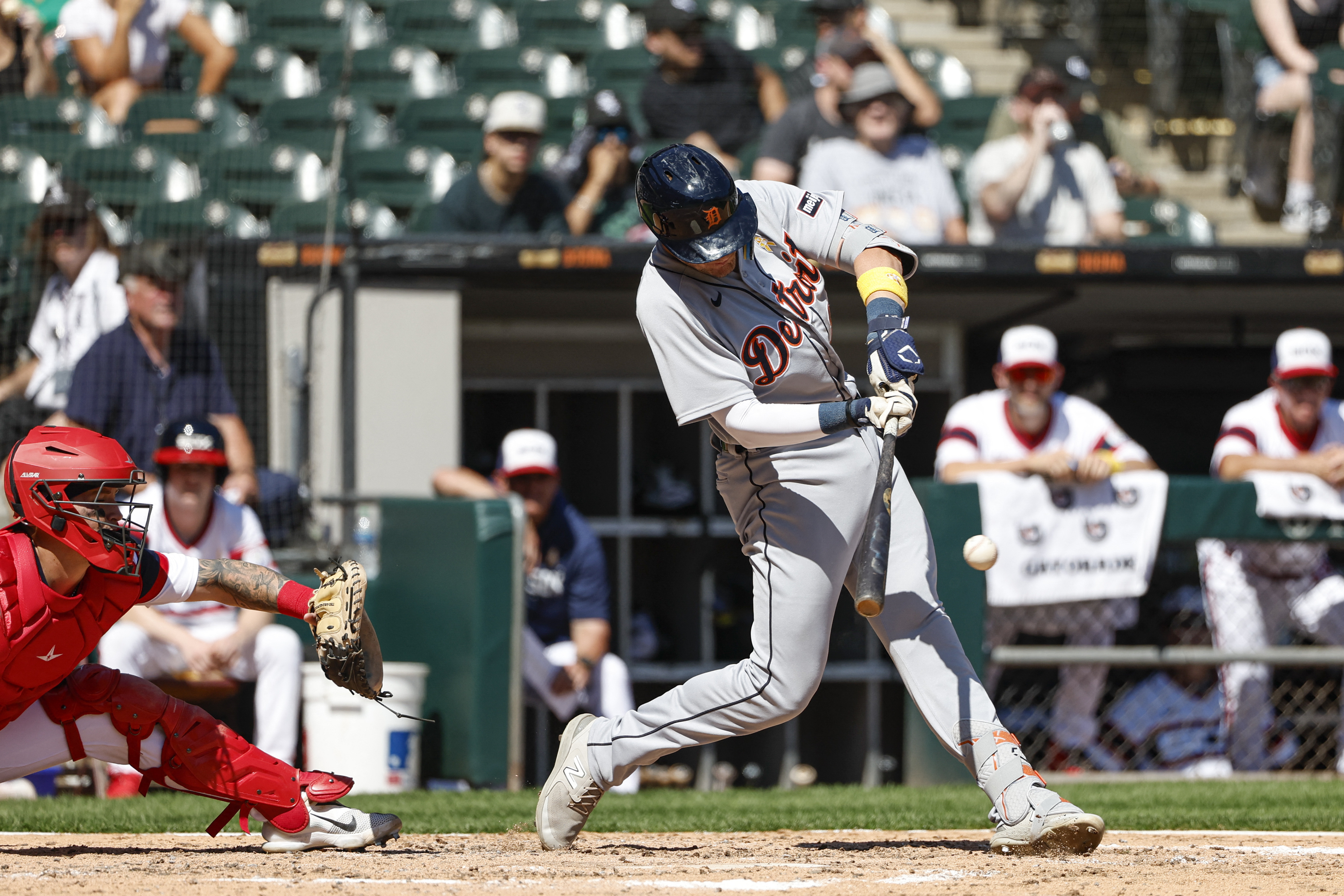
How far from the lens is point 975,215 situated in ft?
26.1

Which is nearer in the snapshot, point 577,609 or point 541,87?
point 577,609

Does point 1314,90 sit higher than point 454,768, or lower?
higher

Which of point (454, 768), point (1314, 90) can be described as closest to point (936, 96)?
point (1314, 90)

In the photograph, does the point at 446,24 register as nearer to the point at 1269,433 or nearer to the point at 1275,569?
the point at 1269,433

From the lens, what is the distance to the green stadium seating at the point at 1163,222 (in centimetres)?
851

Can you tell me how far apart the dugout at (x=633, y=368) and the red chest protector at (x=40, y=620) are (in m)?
2.79

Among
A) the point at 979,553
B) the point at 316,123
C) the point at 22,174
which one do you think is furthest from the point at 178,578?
the point at 316,123

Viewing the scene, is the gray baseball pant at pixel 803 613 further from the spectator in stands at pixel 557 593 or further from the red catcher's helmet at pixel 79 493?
the spectator in stands at pixel 557 593

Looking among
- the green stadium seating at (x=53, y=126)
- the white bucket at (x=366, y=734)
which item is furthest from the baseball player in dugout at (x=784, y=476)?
the green stadium seating at (x=53, y=126)

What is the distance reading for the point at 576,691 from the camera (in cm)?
627

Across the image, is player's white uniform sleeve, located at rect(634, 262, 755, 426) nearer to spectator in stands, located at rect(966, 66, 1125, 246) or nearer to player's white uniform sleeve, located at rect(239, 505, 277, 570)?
player's white uniform sleeve, located at rect(239, 505, 277, 570)

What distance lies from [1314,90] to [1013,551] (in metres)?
3.54

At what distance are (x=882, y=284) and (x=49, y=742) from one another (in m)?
2.09

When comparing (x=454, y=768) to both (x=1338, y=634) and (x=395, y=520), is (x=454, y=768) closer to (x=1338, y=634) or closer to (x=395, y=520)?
(x=395, y=520)
